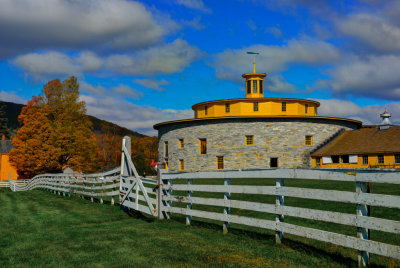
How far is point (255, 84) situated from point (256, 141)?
11.5 meters

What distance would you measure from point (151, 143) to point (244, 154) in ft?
147

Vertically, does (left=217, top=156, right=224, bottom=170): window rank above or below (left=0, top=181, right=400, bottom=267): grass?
above

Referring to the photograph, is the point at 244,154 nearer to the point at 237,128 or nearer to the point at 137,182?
the point at 237,128

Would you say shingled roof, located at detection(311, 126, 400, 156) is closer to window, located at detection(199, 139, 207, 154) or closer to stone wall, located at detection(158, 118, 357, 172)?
stone wall, located at detection(158, 118, 357, 172)

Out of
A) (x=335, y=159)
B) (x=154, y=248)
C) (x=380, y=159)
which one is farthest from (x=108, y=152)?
(x=154, y=248)

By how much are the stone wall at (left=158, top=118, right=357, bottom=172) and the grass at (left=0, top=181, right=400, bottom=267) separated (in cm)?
3494

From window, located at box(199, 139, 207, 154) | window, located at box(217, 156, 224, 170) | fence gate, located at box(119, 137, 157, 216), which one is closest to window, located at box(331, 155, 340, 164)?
window, located at box(217, 156, 224, 170)

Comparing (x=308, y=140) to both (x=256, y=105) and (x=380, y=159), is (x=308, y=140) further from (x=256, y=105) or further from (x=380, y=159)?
(x=380, y=159)

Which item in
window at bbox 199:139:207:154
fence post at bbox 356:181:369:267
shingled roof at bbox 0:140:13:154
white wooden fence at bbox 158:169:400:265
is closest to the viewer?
white wooden fence at bbox 158:169:400:265

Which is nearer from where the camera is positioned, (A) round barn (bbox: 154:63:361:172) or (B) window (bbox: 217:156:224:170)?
(A) round barn (bbox: 154:63:361:172)

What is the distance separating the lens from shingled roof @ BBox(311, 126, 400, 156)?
4003 cm

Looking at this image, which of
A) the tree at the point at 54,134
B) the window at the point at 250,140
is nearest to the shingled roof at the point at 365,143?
the window at the point at 250,140

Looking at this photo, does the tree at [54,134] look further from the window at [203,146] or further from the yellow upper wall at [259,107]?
the yellow upper wall at [259,107]

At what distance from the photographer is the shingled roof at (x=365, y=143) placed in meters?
40.0
